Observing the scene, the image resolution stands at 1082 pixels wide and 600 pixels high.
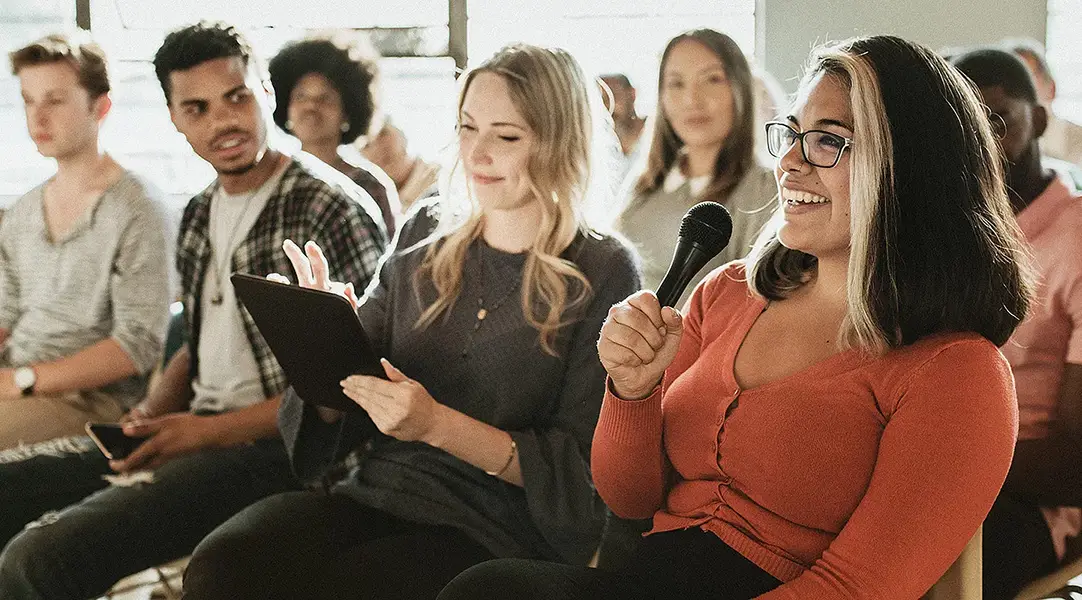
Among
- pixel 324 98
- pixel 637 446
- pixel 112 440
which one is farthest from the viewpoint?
pixel 324 98

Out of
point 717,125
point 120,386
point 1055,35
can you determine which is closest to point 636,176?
point 717,125

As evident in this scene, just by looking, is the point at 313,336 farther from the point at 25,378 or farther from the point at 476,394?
the point at 25,378

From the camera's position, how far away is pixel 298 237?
215 centimetres

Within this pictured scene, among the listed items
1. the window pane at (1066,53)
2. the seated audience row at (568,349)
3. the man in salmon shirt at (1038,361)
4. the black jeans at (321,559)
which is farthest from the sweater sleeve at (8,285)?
the window pane at (1066,53)

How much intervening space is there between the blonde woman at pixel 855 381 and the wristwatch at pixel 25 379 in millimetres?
1447

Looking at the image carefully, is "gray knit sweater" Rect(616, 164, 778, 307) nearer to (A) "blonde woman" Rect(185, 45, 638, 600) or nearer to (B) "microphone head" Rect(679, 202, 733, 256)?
(A) "blonde woman" Rect(185, 45, 638, 600)

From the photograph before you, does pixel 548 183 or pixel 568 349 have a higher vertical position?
pixel 548 183

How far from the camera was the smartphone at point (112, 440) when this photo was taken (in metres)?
2.06

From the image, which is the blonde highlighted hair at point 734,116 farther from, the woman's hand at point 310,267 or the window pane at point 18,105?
the window pane at point 18,105

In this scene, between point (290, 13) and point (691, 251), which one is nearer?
point (691, 251)

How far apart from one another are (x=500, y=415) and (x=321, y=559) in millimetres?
340

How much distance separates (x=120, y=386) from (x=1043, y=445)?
1.85 meters

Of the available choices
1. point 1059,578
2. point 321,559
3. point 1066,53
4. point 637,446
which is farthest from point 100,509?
point 1066,53

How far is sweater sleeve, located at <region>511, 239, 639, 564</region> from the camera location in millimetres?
1656
